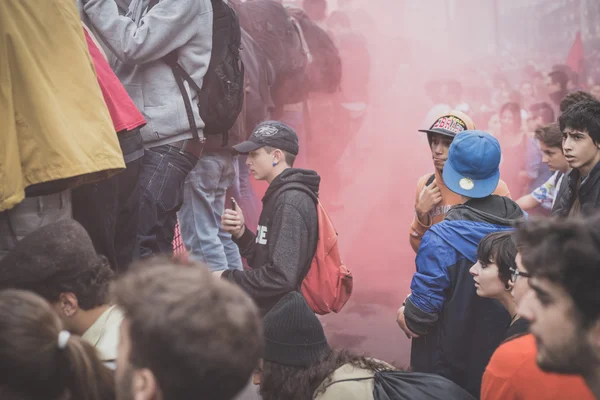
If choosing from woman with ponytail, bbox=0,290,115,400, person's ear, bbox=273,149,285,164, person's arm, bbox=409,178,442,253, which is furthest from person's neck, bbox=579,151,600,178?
woman with ponytail, bbox=0,290,115,400

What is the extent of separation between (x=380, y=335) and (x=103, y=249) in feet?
9.72

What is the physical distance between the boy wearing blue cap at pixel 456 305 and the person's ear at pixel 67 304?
4.63ft

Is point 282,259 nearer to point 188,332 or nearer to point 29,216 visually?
point 29,216

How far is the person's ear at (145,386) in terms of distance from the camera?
3.92ft

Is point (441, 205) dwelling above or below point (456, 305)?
above

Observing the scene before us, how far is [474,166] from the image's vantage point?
2891 mm

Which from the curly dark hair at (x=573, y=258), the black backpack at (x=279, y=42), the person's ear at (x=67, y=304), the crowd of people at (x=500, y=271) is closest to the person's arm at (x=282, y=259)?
the crowd of people at (x=500, y=271)

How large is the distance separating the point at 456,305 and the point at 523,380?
0.84m

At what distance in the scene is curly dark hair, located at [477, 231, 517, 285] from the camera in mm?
2373

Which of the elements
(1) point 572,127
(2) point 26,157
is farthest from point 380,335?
(2) point 26,157

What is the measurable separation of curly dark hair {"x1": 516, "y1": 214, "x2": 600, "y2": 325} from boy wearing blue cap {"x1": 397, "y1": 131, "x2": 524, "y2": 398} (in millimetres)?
1247

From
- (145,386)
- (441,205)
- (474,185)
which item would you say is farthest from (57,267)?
(441,205)

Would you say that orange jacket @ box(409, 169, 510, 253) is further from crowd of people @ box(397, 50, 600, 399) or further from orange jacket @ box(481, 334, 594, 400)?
orange jacket @ box(481, 334, 594, 400)

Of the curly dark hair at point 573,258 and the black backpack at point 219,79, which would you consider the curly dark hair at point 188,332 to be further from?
the black backpack at point 219,79
